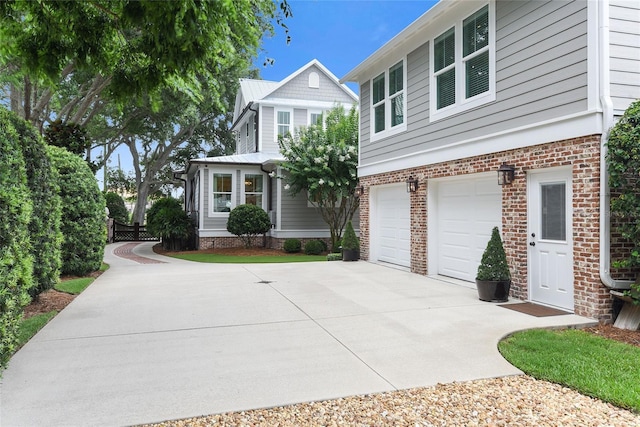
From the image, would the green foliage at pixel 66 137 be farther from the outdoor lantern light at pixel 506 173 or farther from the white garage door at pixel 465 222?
the outdoor lantern light at pixel 506 173

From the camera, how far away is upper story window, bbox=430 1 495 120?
7449 millimetres

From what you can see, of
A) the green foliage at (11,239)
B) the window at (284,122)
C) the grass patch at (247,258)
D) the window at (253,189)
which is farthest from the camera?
the window at (284,122)

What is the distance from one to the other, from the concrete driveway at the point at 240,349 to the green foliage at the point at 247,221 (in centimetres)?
Answer: 757

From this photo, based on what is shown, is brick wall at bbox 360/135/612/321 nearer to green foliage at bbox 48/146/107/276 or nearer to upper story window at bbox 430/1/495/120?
upper story window at bbox 430/1/495/120

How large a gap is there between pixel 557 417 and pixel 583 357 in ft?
4.71

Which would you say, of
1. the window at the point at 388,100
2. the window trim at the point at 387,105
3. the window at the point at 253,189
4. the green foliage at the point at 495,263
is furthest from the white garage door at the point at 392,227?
the window at the point at 253,189

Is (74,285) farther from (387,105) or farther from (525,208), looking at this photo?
(525,208)

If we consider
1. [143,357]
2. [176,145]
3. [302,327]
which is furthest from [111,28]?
[176,145]

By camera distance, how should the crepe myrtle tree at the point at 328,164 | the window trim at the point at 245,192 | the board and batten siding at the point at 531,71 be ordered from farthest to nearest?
the window trim at the point at 245,192 < the crepe myrtle tree at the point at 328,164 < the board and batten siding at the point at 531,71

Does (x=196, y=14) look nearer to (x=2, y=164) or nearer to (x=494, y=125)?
Result: (x=2, y=164)

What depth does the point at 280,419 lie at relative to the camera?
3088mm

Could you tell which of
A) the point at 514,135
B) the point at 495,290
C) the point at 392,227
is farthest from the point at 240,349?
the point at 392,227

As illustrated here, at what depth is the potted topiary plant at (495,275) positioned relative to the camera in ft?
21.8

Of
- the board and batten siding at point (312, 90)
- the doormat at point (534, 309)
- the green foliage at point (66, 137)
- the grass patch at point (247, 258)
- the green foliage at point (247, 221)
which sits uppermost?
the board and batten siding at point (312, 90)
